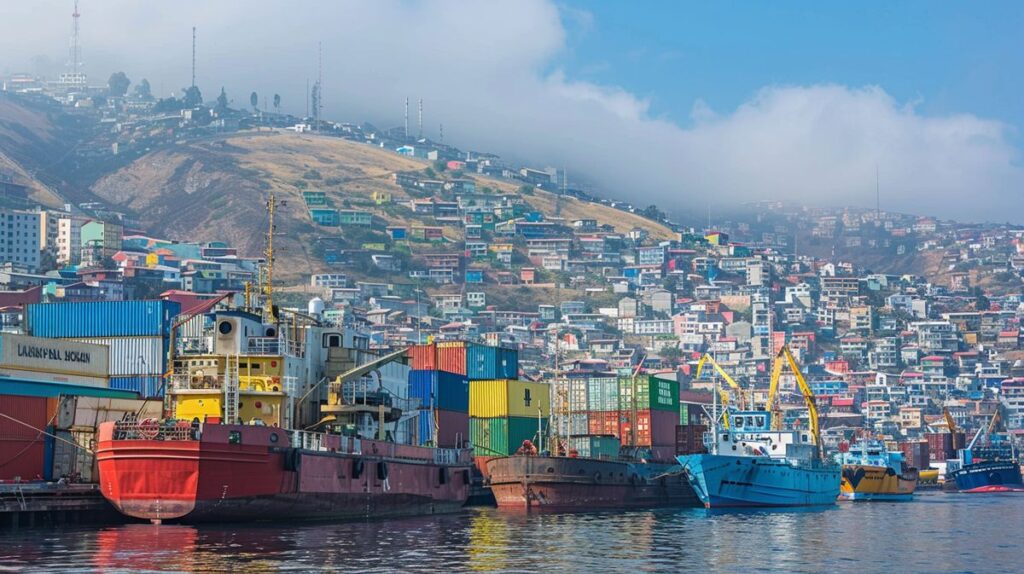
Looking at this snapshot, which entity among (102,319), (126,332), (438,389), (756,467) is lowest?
(756,467)

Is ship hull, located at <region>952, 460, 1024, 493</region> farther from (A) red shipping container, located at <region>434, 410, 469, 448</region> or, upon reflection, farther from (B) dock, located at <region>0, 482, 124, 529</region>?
(B) dock, located at <region>0, 482, 124, 529</region>

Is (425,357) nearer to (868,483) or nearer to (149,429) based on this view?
(149,429)

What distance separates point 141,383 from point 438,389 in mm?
14740

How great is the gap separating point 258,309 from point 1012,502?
58.7 m

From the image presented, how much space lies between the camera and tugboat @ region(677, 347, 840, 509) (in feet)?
227

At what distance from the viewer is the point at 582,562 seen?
1511 inches

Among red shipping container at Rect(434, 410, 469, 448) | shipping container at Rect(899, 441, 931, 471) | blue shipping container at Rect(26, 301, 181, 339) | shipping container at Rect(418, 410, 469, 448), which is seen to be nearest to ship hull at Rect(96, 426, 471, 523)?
shipping container at Rect(418, 410, 469, 448)

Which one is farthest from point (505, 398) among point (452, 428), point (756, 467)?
point (756, 467)

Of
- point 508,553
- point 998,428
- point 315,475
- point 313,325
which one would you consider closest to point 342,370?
point 313,325

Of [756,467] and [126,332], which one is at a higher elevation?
[126,332]

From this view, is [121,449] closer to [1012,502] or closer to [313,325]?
[313,325]

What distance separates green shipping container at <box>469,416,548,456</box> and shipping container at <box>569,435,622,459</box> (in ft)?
5.72

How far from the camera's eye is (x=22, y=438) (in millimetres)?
46750

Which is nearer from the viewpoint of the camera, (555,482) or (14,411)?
Result: (14,411)
